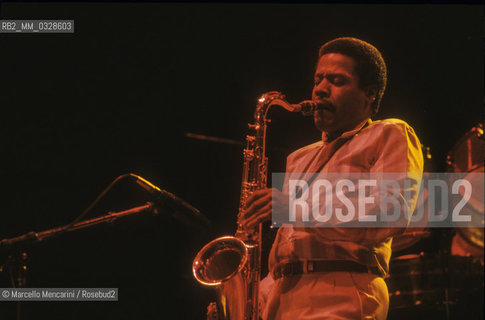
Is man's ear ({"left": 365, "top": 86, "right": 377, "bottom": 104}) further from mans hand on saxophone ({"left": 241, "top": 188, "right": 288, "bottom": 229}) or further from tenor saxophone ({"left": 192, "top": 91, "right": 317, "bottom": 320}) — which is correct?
mans hand on saxophone ({"left": 241, "top": 188, "right": 288, "bottom": 229})

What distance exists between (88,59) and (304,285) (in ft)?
10.5

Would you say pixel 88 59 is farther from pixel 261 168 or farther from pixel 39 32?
pixel 261 168

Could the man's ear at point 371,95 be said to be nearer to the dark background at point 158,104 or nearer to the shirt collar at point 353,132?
the shirt collar at point 353,132

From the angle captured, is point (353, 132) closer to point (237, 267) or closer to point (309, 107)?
point (309, 107)

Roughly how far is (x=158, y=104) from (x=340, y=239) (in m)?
3.12

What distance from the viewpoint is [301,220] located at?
210cm

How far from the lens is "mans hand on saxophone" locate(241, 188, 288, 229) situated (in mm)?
2117

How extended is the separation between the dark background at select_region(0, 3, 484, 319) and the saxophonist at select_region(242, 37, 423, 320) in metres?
2.13

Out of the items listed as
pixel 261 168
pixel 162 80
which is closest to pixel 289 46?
pixel 162 80

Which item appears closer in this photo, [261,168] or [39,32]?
[261,168]

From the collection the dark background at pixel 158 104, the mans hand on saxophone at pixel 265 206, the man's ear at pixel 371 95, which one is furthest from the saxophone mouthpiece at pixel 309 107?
the dark background at pixel 158 104

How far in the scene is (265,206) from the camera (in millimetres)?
2133

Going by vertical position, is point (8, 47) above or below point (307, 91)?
above

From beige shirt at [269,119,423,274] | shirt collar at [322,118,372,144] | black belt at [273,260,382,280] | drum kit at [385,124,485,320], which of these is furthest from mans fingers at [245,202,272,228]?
drum kit at [385,124,485,320]
